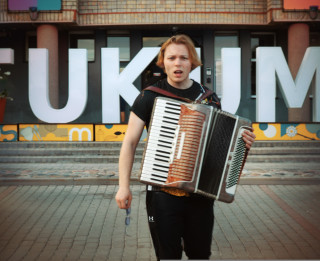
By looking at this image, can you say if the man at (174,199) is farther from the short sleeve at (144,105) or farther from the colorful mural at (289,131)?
→ the colorful mural at (289,131)

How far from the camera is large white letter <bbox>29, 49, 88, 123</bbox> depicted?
1106 centimetres

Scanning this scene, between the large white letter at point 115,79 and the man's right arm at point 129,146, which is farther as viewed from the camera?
the large white letter at point 115,79

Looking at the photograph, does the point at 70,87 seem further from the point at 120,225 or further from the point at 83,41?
the point at 120,225

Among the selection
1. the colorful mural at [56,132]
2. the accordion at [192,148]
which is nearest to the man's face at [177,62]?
the accordion at [192,148]

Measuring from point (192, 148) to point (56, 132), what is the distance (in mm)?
8922

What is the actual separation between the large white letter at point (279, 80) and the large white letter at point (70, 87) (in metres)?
4.80

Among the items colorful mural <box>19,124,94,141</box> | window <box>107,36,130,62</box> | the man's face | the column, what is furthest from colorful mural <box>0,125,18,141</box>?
the man's face

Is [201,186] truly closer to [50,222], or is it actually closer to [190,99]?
[190,99]

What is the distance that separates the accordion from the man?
0.18 metres

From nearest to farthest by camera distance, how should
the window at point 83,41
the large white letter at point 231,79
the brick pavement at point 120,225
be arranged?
the brick pavement at point 120,225, the large white letter at point 231,79, the window at point 83,41

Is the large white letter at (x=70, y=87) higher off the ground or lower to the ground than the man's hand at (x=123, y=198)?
higher

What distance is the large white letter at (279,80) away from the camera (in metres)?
11.0

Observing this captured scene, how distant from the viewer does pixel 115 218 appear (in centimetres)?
577

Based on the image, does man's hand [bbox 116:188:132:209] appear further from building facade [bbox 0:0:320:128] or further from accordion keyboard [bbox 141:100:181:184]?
building facade [bbox 0:0:320:128]
